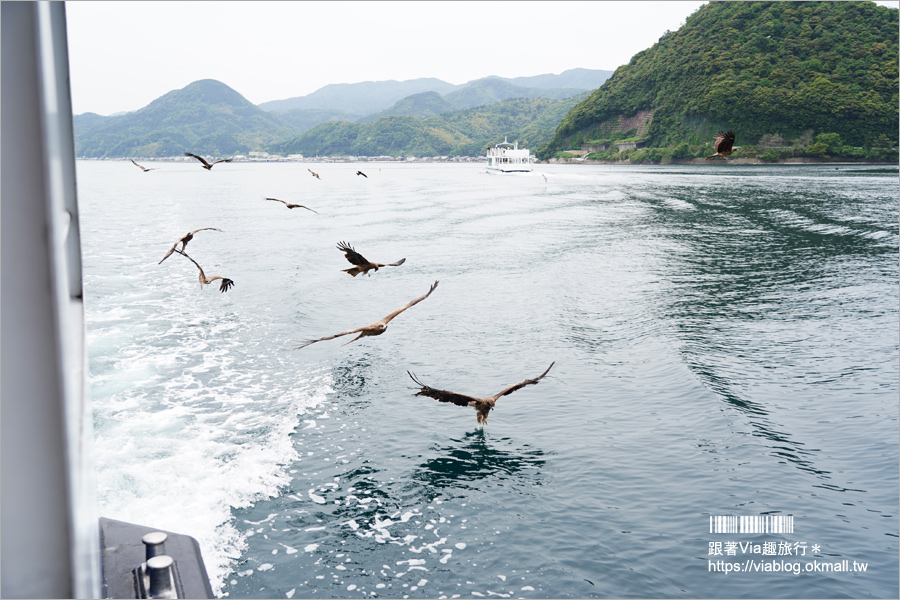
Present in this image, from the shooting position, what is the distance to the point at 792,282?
19.3 meters

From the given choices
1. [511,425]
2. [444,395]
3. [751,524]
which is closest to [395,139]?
[511,425]

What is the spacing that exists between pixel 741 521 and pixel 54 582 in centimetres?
779

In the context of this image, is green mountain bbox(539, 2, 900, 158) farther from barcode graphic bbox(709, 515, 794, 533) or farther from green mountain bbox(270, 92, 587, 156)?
barcode graphic bbox(709, 515, 794, 533)

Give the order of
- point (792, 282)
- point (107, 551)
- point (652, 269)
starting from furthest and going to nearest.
A: point (652, 269), point (792, 282), point (107, 551)

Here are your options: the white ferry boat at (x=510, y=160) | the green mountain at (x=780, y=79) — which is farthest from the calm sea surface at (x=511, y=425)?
the white ferry boat at (x=510, y=160)

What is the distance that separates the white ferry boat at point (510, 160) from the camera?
88.4 meters

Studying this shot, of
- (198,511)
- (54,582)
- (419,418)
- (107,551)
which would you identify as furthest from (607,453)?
(54,582)

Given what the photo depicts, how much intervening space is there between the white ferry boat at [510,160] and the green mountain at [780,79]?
2417 cm

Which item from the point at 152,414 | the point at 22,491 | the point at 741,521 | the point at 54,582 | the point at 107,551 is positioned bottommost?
the point at 741,521

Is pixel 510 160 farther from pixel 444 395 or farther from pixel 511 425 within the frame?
pixel 444 395

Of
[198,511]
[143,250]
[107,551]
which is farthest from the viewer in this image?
[143,250]

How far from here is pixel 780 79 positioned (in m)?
79.0

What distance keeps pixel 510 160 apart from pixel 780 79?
1500 inches

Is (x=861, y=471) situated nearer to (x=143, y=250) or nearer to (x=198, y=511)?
(x=198, y=511)
